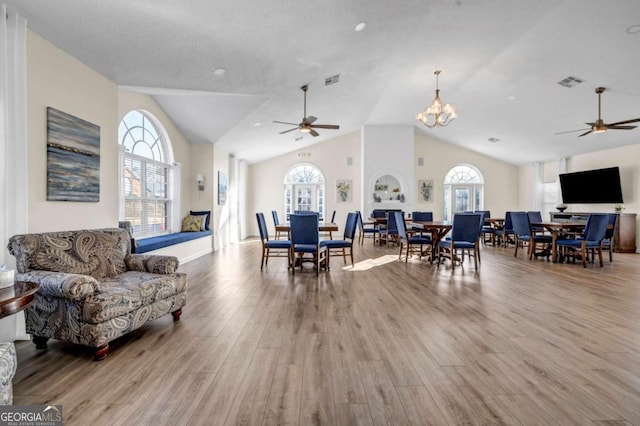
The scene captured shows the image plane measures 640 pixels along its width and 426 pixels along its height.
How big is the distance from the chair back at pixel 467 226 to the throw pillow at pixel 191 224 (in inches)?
197

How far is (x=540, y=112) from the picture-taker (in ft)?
22.8

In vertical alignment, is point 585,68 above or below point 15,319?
above

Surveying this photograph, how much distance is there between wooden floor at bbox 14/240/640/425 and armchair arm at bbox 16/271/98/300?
0.46 meters

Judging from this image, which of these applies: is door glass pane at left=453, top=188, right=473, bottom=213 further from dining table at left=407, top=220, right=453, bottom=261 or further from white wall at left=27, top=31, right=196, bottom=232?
white wall at left=27, top=31, right=196, bottom=232

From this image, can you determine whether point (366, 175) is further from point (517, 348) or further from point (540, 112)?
point (517, 348)

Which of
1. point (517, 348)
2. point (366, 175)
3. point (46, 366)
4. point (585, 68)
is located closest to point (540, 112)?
point (585, 68)

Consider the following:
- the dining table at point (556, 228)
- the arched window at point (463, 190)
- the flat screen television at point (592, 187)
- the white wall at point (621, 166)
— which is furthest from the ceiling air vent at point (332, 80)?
the white wall at point (621, 166)

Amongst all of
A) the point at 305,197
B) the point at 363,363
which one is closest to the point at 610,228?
the point at 363,363

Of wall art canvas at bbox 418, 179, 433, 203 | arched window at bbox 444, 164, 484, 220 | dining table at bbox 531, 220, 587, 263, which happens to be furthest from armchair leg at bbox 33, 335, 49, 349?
arched window at bbox 444, 164, 484, 220

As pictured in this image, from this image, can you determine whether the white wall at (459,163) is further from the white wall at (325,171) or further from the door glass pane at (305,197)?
the door glass pane at (305,197)

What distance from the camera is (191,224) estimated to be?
6656mm

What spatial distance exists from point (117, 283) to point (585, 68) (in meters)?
7.02

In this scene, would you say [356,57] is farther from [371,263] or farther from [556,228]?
[556,228]
